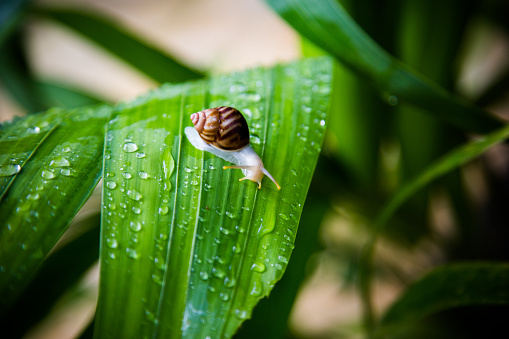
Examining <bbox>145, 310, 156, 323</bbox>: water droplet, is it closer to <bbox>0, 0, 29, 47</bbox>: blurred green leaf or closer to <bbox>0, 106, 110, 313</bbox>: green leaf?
<bbox>0, 106, 110, 313</bbox>: green leaf

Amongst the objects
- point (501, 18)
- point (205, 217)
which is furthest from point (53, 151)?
point (501, 18)

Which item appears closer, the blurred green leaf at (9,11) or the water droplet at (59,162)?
the water droplet at (59,162)

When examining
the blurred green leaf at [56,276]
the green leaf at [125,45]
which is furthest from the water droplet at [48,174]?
the green leaf at [125,45]

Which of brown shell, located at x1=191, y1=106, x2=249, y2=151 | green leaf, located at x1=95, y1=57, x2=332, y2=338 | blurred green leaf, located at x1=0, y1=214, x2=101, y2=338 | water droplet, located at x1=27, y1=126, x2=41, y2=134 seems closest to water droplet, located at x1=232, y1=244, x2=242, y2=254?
green leaf, located at x1=95, y1=57, x2=332, y2=338

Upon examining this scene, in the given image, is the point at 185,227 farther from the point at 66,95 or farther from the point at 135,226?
the point at 66,95

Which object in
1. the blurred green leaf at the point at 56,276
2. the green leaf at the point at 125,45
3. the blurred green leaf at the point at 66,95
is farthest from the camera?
the blurred green leaf at the point at 66,95

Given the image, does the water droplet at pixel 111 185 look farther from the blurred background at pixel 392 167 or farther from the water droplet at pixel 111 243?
the blurred background at pixel 392 167
